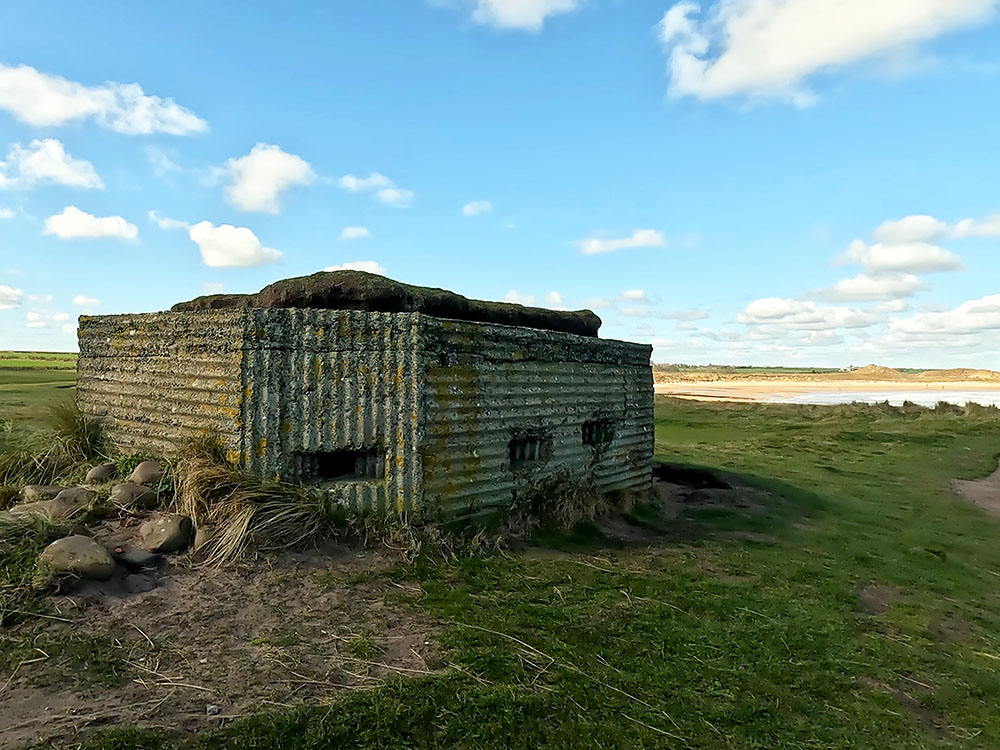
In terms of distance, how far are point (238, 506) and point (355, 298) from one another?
108 inches

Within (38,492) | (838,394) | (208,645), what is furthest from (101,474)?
(838,394)

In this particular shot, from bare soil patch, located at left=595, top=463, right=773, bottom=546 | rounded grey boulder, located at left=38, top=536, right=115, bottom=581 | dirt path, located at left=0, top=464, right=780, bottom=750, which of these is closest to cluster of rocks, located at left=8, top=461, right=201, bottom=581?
rounded grey boulder, located at left=38, top=536, right=115, bottom=581

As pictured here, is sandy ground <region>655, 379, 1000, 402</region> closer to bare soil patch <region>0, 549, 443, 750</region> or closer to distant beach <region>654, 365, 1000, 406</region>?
distant beach <region>654, 365, 1000, 406</region>

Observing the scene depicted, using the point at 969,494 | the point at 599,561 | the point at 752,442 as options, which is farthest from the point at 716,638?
the point at 752,442

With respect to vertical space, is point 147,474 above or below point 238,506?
above

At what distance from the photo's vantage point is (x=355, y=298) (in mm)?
7551

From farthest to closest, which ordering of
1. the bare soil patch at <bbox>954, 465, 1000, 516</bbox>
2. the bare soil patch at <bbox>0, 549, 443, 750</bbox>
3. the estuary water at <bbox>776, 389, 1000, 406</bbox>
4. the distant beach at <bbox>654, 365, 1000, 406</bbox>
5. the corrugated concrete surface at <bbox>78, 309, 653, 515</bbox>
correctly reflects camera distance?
the distant beach at <bbox>654, 365, 1000, 406</bbox>
the estuary water at <bbox>776, 389, 1000, 406</bbox>
the bare soil patch at <bbox>954, 465, 1000, 516</bbox>
the corrugated concrete surface at <bbox>78, 309, 653, 515</bbox>
the bare soil patch at <bbox>0, 549, 443, 750</bbox>

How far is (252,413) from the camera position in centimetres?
641

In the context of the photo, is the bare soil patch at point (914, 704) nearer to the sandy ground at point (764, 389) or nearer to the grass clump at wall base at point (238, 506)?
the grass clump at wall base at point (238, 506)

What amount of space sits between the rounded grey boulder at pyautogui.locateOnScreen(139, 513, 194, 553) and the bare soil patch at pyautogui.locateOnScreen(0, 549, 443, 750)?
219mm

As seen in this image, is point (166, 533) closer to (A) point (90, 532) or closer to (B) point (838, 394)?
(A) point (90, 532)

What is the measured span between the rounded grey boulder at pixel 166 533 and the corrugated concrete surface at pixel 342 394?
0.81 m

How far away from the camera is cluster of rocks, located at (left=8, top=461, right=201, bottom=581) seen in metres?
5.02

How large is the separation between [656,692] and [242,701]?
281 cm
